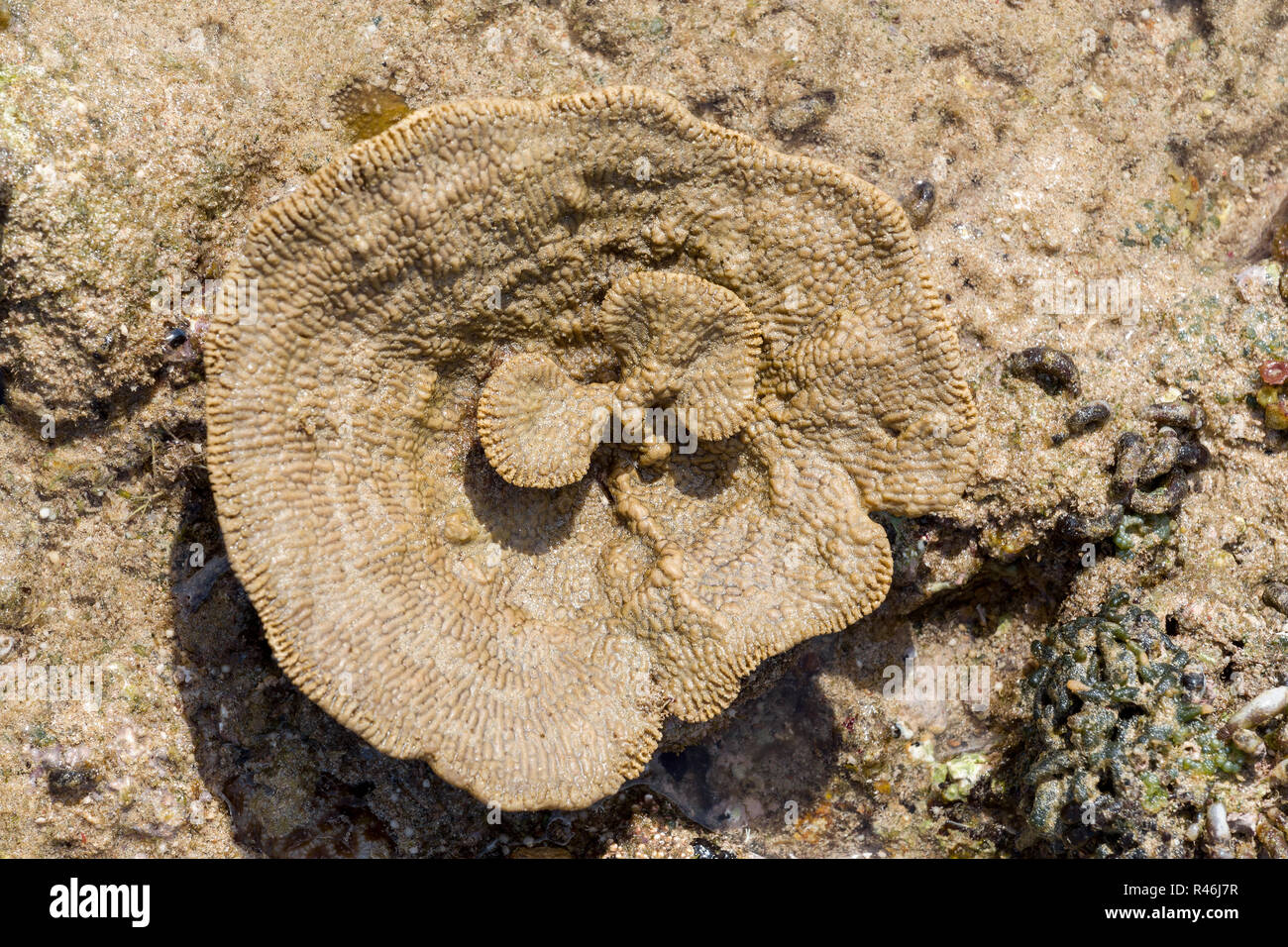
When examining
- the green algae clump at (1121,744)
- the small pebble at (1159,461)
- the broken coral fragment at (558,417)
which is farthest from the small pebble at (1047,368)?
the green algae clump at (1121,744)

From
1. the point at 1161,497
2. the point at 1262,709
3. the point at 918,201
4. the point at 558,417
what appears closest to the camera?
the point at 558,417

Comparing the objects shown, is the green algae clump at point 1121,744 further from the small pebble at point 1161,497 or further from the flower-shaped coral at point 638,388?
the flower-shaped coral at point 638,388

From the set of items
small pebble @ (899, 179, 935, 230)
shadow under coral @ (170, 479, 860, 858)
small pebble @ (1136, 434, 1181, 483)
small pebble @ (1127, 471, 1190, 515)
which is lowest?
shadow under coral @ (170, 479, 860, 858)

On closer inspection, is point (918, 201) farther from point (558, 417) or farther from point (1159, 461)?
point (558, 417)

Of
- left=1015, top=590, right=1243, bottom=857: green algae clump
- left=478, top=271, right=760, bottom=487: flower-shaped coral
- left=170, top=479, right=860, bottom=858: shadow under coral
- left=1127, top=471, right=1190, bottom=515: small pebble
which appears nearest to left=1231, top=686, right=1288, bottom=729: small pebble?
left=1015, top=590, right=1243, bottom=857: green algae clump

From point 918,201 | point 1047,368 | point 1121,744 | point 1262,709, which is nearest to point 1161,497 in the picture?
point 1047,368

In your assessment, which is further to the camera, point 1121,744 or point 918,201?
point 918,201

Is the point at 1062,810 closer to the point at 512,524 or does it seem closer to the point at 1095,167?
the point at 512,524

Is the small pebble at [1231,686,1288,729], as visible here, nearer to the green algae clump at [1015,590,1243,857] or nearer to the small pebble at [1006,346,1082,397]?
the green algae clump at [1015,590,1243,857]

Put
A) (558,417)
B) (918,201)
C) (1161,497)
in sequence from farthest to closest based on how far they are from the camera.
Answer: (1161,497) → (918,201) → (558,417)
